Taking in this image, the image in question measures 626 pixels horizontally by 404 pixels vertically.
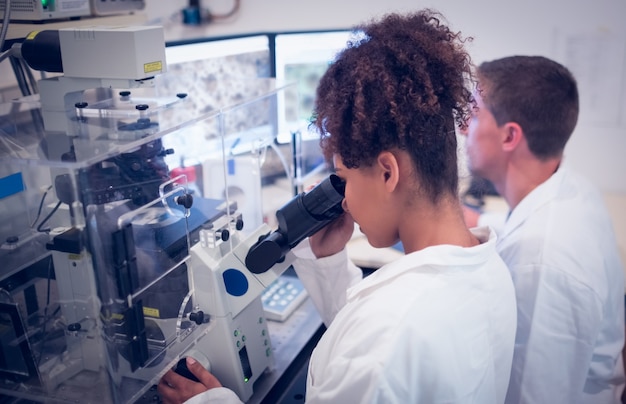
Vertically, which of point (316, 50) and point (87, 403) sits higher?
point (316, 50)

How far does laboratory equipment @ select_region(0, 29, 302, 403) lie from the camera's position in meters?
0.95

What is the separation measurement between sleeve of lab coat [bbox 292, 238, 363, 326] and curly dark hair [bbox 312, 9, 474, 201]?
0.43m

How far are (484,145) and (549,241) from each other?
41 centimetres

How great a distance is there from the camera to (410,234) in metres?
1.00

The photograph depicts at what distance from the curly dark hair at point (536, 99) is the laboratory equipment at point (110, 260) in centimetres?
79

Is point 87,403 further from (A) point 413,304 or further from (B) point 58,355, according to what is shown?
(A) point 413,304

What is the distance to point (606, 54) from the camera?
7.87ft

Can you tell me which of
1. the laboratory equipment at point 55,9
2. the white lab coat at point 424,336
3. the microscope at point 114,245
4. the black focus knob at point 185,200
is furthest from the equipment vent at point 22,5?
→ the white lab coat at point 424,336

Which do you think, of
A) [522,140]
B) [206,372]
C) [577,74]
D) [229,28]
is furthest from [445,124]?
[229,28]

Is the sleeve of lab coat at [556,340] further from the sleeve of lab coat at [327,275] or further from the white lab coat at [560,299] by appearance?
the sleeve of lab coat at [327,275]

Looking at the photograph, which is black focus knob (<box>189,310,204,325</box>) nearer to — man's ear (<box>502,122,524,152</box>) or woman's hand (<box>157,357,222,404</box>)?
woman's hand (<box>157,357,222,404</box>)

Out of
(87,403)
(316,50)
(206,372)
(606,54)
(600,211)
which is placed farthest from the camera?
(606,54)

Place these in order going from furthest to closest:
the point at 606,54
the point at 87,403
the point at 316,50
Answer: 1. the point at 606,54
2. the point at 316,50
3. the point at 87,403

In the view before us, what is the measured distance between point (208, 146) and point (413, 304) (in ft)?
2.84
